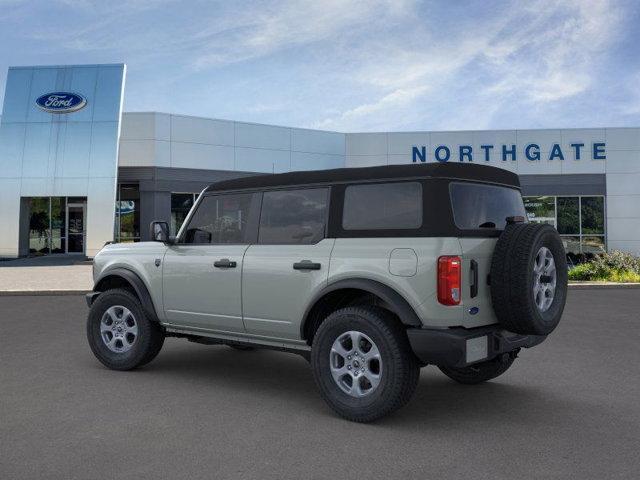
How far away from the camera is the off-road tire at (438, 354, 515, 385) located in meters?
5.83

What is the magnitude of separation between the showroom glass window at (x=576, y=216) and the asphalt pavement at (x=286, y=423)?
23556mm

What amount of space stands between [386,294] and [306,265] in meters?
0.80

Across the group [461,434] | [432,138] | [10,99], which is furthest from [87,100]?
[461,434]

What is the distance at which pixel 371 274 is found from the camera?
4.81 metres

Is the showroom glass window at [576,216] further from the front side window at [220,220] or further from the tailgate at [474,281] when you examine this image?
the tailgate at [474,281]

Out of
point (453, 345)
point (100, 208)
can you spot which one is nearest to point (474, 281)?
point (453, 345)

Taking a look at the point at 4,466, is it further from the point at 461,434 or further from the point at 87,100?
the point at 87,100

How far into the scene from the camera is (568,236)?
29.9 metres

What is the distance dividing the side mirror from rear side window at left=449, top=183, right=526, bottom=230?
2918 mm

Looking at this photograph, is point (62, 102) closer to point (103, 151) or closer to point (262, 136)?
point (103, 151)

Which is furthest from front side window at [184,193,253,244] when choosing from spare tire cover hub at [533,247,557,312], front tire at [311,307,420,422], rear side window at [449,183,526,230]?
spare tire cover hub at [533,247,557,312]

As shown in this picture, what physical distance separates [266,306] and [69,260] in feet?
78.0

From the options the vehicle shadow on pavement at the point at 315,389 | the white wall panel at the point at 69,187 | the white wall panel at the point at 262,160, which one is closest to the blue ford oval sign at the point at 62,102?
the white wall panel at the point at 69,187

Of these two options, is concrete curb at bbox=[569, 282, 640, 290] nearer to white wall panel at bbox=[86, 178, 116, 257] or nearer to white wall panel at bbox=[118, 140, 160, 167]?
white wall panel at bbox=[118, 140, 160, 167]
